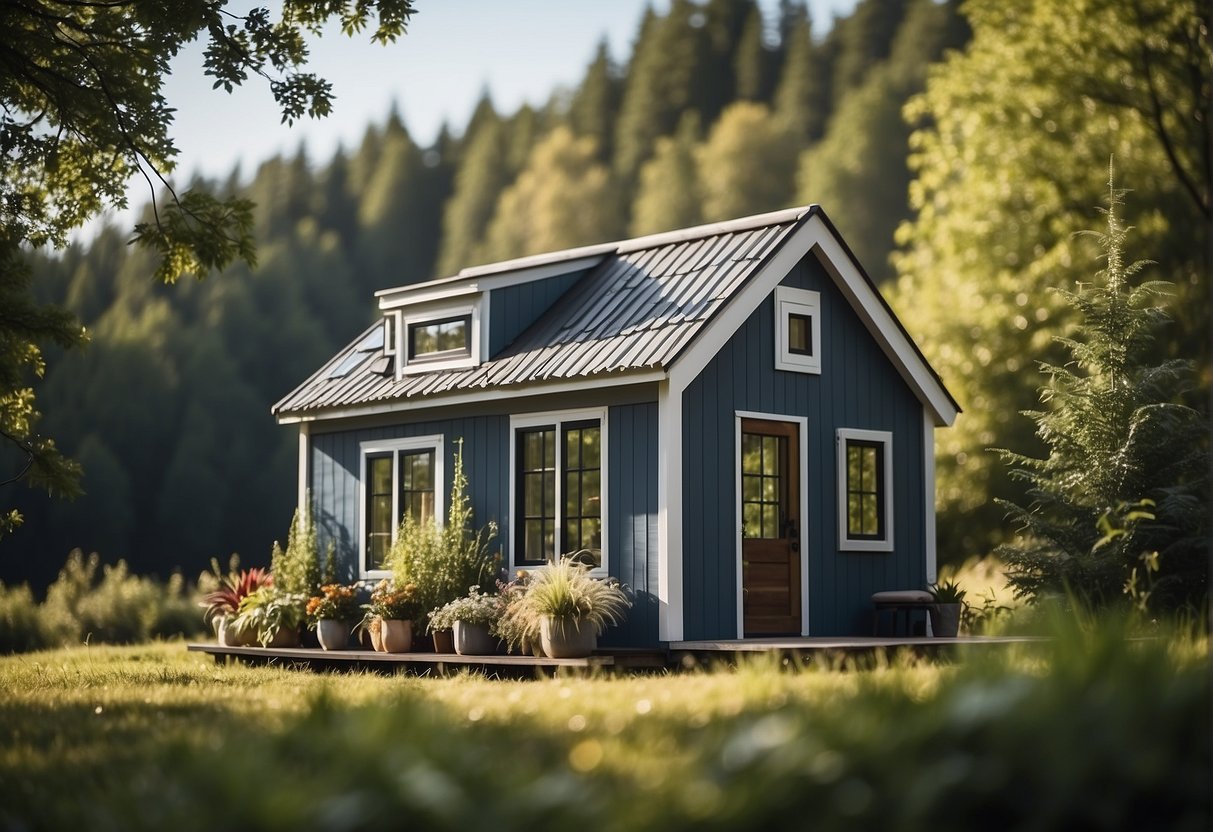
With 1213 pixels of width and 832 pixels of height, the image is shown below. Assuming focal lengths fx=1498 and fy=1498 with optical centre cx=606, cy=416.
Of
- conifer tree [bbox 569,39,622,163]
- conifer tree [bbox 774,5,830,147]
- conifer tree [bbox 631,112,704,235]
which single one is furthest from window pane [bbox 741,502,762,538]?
conifer tree [bbox 569,39,622,163]

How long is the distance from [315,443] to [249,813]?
13214 mm

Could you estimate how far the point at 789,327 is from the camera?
14984 mm

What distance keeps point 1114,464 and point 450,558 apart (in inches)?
256

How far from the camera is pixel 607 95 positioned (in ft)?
259

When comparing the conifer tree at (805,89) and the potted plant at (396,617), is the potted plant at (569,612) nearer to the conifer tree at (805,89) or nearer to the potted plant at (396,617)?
the potted plant at (396,617)

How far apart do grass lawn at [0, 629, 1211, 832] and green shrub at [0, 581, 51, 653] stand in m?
15.0

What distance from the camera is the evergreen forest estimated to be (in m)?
26.0

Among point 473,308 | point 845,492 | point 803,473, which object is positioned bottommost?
point 845,492

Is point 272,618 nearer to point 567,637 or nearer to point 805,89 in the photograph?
point 567,637

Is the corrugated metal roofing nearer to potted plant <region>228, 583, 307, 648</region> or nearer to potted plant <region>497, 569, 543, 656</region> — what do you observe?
potted plant <region>497, 569, 543, 656</region>

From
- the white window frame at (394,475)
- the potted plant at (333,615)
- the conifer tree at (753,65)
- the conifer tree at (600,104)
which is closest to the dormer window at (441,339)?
the white window frame at (394,475)

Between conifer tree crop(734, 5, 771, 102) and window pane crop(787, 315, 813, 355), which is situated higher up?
conifer tree crop(734, 5, 771, 102)

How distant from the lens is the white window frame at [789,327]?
1480cm

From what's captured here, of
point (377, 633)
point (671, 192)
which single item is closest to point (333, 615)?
point (377, 633)
